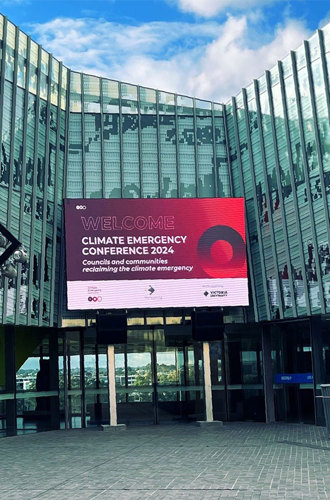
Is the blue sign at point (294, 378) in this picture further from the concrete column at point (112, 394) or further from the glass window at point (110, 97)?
the glass window at point (110, 97)

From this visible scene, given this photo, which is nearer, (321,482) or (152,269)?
(321,482)

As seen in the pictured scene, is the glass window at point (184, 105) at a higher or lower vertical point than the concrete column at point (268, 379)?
higher

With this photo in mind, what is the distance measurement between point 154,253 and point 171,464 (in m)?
10.4

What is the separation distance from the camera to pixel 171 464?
1642 centimetres

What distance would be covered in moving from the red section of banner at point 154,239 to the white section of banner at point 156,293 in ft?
0.74

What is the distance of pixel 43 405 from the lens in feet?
89.8

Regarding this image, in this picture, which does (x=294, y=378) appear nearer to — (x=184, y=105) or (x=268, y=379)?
(x=268, y=379)

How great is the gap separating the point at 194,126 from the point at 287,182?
498 cm

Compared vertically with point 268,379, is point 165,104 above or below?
above

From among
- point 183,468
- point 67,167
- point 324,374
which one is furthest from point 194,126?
point 183,468

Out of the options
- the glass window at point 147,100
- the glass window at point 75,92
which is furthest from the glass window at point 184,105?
the glass window at point 75,92

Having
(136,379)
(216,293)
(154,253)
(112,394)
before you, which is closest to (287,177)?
(216,293)

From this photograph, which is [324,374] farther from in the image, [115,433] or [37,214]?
[37,214]

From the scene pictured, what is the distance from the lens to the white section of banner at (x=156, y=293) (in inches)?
987
